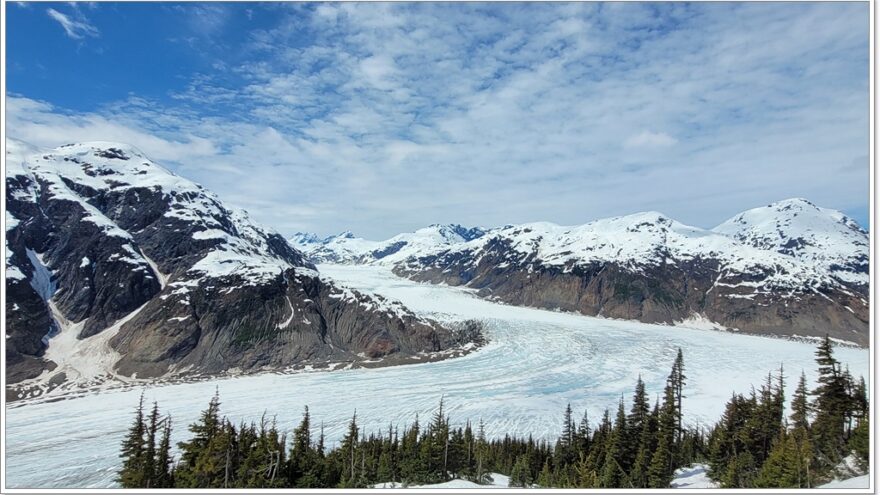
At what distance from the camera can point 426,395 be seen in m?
85.9

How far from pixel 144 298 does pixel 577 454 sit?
10914 cm

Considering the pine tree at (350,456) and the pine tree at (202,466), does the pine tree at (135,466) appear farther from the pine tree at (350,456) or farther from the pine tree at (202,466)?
the pine tree at (350,456)

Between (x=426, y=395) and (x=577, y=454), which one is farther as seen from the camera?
(x=426, y=395)

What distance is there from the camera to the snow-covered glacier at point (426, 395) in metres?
58.6

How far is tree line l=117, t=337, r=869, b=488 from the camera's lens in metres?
32.8

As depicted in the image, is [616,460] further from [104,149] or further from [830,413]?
[104,149]

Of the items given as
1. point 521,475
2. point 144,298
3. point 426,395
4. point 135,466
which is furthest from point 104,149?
point 521,475

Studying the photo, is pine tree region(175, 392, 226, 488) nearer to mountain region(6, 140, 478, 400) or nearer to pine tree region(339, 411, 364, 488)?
pine tree region(339, 411, 364, 488)

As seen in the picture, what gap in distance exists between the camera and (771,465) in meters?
32.7

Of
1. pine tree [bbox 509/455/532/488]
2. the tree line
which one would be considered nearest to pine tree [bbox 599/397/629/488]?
the tree line

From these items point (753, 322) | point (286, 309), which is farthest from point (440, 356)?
point (753, 322)

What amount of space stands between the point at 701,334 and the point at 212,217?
176 m

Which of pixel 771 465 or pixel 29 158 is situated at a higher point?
pixel 29 158

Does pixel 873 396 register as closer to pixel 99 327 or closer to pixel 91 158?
pixel 99 327
